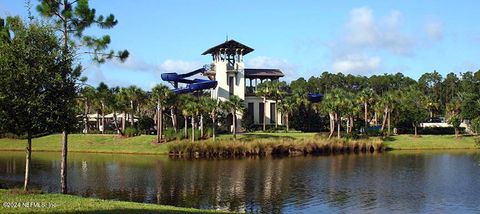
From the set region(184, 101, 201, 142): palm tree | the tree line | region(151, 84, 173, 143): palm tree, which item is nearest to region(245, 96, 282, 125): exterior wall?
region(151, 84, 173, 143): palm tree

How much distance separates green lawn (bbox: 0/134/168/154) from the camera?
6875cm

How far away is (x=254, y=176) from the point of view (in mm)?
41188

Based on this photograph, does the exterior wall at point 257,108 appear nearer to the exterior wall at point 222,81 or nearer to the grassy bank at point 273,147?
the exterior wall at point 222,81

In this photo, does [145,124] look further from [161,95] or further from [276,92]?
[276,92]

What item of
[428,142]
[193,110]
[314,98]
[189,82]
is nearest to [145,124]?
[189,82]

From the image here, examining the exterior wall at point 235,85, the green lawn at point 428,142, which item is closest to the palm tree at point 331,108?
the green lawn at point 428,142

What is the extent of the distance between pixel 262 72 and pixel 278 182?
61.7 meters

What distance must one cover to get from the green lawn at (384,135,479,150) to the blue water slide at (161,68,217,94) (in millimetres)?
29624

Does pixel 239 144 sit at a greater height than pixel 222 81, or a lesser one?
lesser

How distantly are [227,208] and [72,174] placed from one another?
20.5 m

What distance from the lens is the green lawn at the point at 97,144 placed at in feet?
226

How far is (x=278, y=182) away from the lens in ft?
123

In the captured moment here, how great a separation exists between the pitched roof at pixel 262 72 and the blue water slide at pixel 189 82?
27.1ft

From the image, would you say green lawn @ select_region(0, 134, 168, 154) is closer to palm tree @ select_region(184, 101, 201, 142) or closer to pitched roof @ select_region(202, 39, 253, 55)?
palm tree @ select_region(184, 101, 201, 142)
